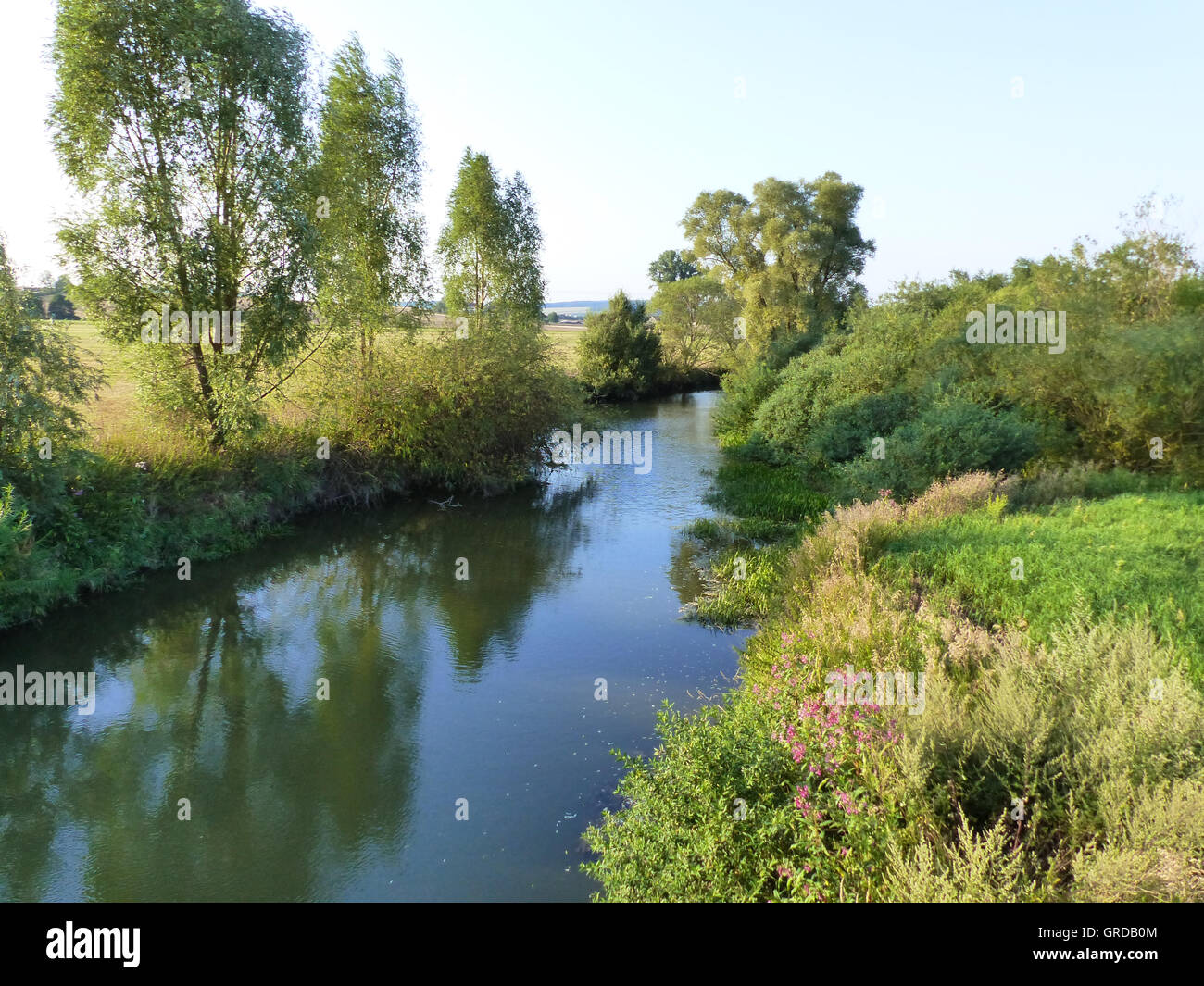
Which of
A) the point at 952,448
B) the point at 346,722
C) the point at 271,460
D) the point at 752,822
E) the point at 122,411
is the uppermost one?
the point at 122,411

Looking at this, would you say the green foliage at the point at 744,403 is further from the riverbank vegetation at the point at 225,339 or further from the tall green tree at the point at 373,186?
the tall green tree at the point at 373,186

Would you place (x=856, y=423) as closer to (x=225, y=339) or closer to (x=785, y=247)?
(x=225, y=339)

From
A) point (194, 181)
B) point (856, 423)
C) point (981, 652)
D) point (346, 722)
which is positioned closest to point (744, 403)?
point (856, 423)

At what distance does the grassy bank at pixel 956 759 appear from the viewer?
3.80 meters

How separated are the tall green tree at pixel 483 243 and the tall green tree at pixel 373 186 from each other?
617 centimetres

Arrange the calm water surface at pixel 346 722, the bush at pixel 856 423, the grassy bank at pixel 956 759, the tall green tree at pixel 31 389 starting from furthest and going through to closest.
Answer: the bush at pixel 856 423
the tall green tree at pixel 31 389
the calm water surface at pixel 346 722
the grassy bank at pixel 956 759

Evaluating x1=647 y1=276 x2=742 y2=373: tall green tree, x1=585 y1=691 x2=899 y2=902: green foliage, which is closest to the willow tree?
x1=585 y1=691 x2=899 y2=902: green foliage

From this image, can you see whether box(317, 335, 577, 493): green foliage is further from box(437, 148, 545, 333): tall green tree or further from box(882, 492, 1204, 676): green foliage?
box(882, 492, 1204, 676): green foliage

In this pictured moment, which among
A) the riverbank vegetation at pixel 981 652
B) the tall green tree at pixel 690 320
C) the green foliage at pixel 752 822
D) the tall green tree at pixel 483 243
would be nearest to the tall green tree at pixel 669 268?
the tall green tree at pixel 690 320

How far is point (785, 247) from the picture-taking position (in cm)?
4044

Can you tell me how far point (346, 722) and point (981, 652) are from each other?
21.5 ft

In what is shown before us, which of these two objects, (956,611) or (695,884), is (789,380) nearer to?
(956,611)

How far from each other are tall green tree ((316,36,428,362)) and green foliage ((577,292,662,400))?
63.5 ft

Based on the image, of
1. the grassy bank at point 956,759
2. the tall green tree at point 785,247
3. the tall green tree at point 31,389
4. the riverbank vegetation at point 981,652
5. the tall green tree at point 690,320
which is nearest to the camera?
the grassy bank at point 956,759
